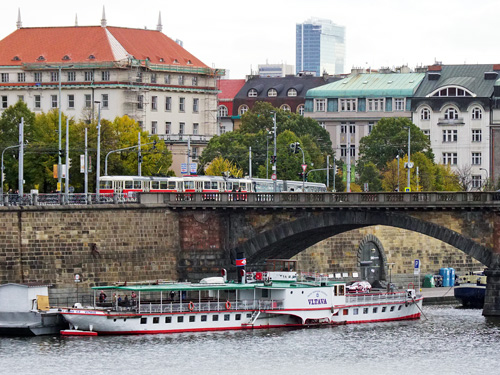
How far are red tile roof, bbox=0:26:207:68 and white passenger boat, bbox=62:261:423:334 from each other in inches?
3273

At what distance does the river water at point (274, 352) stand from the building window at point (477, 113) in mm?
92053

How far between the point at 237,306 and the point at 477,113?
9799 centimetres

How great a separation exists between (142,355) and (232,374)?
8.54 metres

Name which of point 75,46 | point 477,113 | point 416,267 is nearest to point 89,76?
point 75,46

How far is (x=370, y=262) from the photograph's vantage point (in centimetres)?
14450

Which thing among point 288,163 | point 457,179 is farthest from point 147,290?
point 457,179

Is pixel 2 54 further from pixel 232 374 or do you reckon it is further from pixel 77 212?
pixel 232 374

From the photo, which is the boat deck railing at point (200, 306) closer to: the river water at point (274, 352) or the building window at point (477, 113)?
the river water at point (274, 352)

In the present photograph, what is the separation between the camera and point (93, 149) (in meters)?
148

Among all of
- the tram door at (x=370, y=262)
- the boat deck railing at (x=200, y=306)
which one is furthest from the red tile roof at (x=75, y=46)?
the boat deck railing at (x=200, y=306)

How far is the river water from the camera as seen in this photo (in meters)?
89.6

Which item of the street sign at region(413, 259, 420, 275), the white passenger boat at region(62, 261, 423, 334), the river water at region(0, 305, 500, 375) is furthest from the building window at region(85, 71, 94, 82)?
the river water at region(0, 305, 500, 375)

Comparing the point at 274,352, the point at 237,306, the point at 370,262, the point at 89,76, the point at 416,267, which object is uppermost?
the point at 89,76

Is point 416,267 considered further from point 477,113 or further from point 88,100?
point 88,100
